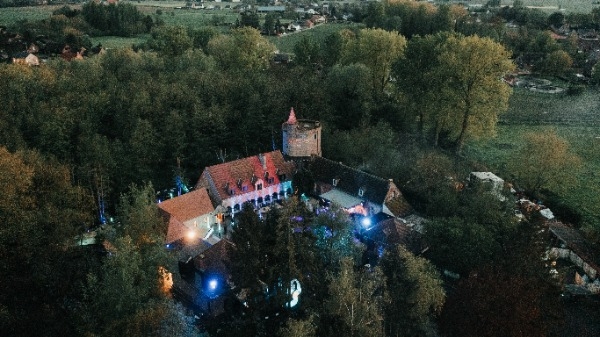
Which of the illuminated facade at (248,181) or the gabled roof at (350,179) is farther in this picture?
the illuminated facade at (248,181)

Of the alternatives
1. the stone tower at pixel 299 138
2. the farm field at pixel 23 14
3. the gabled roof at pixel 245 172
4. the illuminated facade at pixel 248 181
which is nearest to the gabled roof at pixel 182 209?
the illuminated facade at pixel 248 181

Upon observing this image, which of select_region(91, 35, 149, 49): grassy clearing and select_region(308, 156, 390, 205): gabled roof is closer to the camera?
select_region(308, 156, 390, 205): gabled roof

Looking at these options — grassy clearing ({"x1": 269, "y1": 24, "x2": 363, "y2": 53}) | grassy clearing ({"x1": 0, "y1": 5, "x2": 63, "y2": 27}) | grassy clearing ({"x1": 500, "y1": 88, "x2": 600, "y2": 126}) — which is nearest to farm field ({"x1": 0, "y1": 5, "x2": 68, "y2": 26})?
grassy clearing ({"x1": 0, "y1": 5, "x2": 63, "y2": 27})

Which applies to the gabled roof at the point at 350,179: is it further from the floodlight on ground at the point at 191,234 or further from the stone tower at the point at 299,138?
the floodlight on ground at the point at 191,234

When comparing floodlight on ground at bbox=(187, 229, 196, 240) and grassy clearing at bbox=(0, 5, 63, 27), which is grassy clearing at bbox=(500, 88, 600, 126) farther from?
grassy clearing at bbox=(0, 5, 63, 27)

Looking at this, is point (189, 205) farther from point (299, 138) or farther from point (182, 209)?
point (299, 138)

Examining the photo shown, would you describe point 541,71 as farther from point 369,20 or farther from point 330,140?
point 330,140
